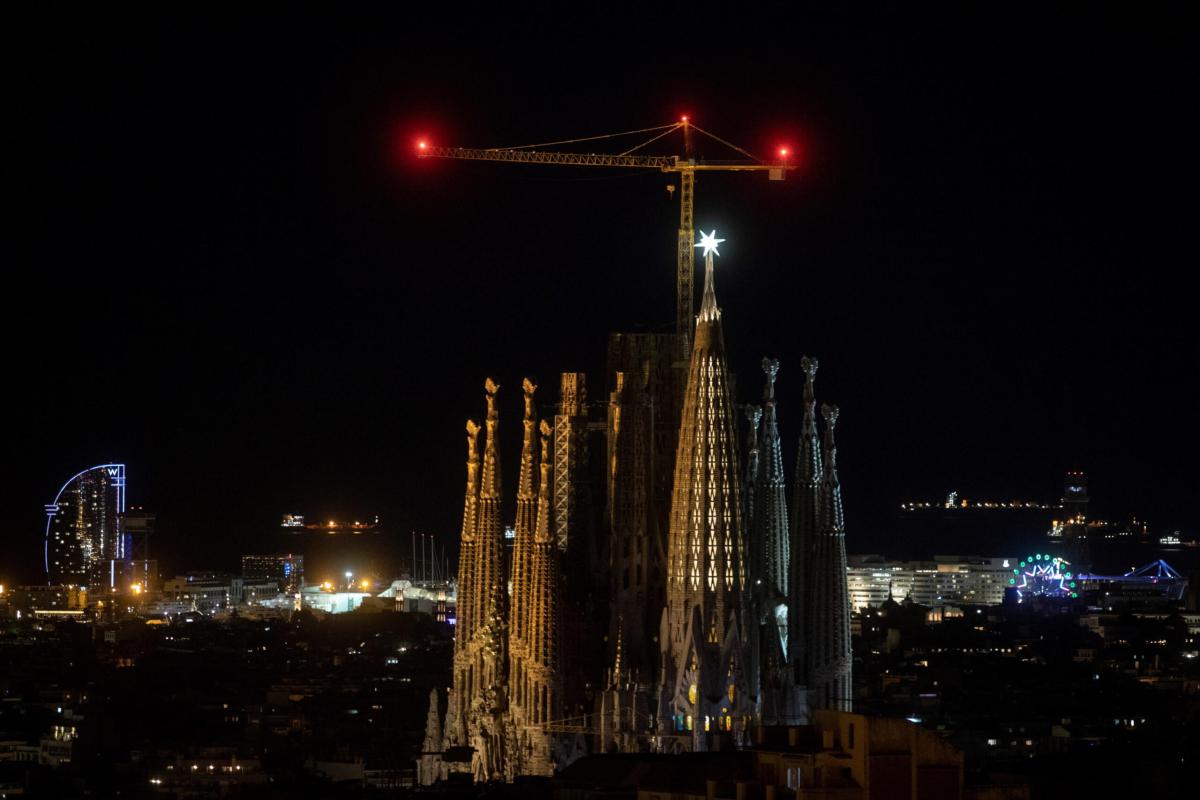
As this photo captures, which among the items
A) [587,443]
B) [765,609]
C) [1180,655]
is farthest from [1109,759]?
[1180,655]

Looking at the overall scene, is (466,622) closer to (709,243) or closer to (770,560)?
(770,560)

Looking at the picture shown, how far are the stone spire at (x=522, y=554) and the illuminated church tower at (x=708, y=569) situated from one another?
7728mm

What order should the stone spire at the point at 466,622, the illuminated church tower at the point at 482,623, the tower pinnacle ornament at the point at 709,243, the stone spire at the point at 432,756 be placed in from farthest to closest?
1. the stone spire at the point at 466,622
2. the stone spire at the point at 432,756
3. the illuminated church tower at the point at 482,623
4. the tower pinnacle ornament at the point at 709,243

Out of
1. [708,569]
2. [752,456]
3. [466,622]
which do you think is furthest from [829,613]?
[466,622]

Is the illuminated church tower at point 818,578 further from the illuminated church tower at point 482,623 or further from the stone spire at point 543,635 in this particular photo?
the illuminated church tower at point 482,623

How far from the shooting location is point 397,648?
175m

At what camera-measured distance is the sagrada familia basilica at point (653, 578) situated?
64750mm

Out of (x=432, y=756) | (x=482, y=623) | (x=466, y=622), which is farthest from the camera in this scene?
(x=466, y=622)

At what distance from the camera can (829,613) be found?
230ft

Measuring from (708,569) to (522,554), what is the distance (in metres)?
8.82

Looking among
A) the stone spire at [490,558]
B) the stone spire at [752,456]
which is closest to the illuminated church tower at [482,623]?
the stone spire at [490,558]

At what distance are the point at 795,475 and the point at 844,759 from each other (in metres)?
32.1

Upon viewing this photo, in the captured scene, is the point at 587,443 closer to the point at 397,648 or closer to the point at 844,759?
the point at 844,759

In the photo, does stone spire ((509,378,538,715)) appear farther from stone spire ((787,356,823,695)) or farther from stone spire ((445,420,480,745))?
stone spire ((787,356,823,695))
